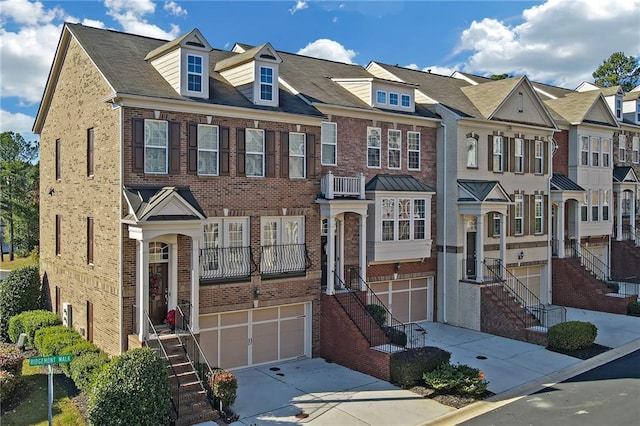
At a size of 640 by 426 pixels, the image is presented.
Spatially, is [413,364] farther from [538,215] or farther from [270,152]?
[538,215]

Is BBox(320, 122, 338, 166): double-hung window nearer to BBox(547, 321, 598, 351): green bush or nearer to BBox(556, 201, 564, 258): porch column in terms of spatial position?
BBox(547, 321, 598, 351): green bush

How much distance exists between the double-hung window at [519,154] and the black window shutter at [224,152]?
50.1 ft

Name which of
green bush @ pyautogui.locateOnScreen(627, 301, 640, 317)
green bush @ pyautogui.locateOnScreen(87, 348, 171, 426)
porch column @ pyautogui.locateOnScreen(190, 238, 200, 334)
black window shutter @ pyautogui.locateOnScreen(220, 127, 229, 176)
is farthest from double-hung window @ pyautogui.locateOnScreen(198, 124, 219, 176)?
green bush @ pyautogui.locateOnScreen(627, 301, 640, 317)

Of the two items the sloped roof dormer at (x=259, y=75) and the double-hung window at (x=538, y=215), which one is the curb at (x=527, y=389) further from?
the sloped roof dormer at (x=259, y=75)

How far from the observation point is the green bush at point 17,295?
73.4ft

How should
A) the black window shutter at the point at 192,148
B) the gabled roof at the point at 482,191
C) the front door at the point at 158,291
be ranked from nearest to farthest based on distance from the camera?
1. the front door at the point at 158,291
2. the black window shutter at the point at 192,148
3. the gabled roof at the point at 482,191

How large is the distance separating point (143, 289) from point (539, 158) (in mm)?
21047

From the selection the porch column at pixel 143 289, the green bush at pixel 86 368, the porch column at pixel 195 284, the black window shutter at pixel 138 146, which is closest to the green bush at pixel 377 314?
the porch column at pixel 195 284

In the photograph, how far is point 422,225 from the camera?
24.2 m

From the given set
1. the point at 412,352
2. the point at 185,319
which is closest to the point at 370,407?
the point at 412,352

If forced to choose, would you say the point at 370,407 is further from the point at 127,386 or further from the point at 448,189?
the point at 448,189

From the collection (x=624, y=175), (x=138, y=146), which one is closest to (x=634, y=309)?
(x=624, y=175)

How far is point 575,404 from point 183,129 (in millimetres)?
13985

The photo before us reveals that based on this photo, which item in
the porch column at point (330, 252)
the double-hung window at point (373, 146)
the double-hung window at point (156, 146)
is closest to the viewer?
the double-hung window at point (156, 146)
